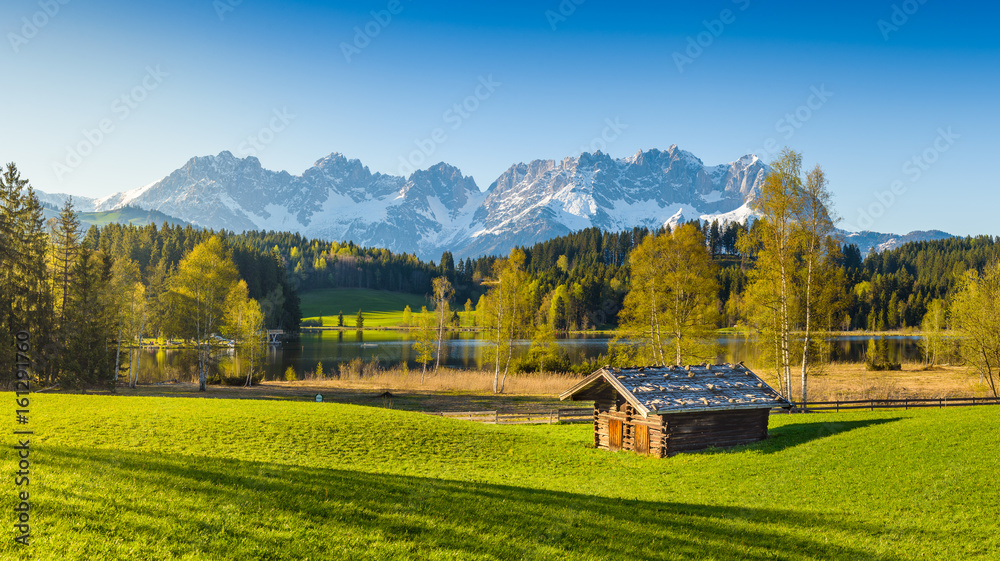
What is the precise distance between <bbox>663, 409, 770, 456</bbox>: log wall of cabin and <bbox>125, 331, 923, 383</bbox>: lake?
3140cm

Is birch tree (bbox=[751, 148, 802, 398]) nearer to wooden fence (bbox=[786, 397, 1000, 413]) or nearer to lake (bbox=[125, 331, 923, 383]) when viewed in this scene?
wooden fence (bbox=[786, 397, 1000, 413])

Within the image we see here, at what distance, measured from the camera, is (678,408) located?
23031 mm

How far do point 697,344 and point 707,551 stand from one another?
1187 inches

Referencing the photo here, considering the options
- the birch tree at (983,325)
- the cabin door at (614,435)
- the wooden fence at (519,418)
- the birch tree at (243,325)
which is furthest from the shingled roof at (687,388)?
the birch tree at (243,325)

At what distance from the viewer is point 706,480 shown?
18.8 meters

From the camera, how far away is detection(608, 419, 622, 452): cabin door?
1014 inches

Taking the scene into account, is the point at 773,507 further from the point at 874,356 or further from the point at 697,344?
the point at 874,356

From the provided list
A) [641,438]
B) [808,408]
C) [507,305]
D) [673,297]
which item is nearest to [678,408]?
[641,438]

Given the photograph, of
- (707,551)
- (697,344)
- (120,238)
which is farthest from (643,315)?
(120,238)

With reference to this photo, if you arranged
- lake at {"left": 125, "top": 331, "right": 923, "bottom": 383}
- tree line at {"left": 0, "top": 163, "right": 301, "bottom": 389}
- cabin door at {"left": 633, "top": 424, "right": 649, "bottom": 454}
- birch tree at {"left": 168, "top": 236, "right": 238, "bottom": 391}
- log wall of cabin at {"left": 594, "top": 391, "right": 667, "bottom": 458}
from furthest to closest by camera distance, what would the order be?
1. lake at {"left": 125, "top": 331, "right": 923, "bottom": 383}
2. birch tree at {"left": 168, "top": 236, "right": 238, "bottom": 391}
3. tree line at {"left": 0, "top": 163, "right": 301, "bottom": 389}
4. cabin door at {"left": 633, "top": 424, "right": 649, "bottom": 454}
5. log wall of cabin at {"left": 594, "top": 391, "right": 667, "bottom": 458}

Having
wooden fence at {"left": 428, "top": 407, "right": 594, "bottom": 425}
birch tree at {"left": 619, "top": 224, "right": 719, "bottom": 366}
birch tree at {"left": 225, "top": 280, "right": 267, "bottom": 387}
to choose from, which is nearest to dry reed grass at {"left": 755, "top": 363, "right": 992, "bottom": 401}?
birch tree at {"left": 619, "top": 224, "right": 719, "bottom": 366}

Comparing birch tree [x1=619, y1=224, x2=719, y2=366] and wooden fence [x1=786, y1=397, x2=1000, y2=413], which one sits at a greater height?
birch tree [x1=619, y1=224, x2=719, y2=366]

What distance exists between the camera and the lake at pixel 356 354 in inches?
2643

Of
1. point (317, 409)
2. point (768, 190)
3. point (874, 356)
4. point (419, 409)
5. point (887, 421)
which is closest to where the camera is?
point (887, 421)
